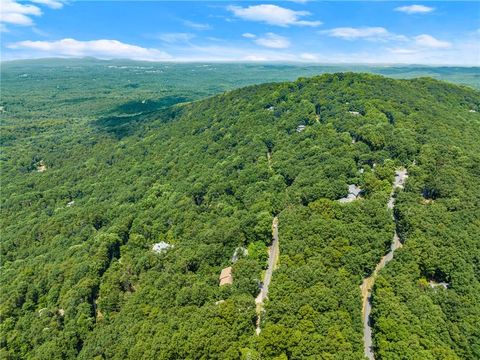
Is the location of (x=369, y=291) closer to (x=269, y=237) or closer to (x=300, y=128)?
(x=269, y=237)

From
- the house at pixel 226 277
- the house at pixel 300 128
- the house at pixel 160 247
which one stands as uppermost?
the house at pixel 300 128

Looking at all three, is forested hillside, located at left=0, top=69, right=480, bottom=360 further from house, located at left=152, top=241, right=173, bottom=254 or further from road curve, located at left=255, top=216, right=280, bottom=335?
house, located at left=152, top=241, right=173, bottom=254

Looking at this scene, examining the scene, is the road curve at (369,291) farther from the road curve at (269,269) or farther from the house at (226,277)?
the house at (226,277)

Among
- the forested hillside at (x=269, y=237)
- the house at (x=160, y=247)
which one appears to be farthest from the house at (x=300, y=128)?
the house at (x=160, y=247)

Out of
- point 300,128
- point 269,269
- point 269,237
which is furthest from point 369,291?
point 300,128

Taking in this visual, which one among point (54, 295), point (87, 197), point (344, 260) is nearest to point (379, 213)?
point (344, 260)

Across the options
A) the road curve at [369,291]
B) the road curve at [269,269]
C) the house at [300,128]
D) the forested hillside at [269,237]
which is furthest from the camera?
the house at [300,128]

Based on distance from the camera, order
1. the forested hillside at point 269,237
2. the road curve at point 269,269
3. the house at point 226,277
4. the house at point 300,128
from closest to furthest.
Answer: the forested hillside at point 269,237, the road curve at point 269,269, the house at point 226,277, the house at point 300,128

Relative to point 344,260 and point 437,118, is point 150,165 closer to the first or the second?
point 344,260
